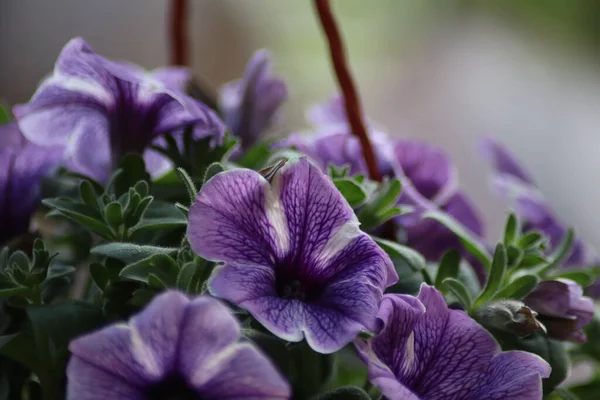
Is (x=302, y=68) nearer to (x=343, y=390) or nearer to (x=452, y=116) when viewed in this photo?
(x=452, y=116)

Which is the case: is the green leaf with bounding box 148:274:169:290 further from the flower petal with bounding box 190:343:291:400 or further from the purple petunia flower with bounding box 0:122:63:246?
the purple petunia flower with bounding box 0:122:63:246

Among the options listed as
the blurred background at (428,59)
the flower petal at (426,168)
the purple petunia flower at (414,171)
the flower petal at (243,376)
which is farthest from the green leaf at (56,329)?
the blurred background at (428,59)

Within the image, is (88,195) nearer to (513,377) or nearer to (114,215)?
(114,215)

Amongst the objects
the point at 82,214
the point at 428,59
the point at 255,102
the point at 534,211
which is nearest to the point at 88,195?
the point at 82,214

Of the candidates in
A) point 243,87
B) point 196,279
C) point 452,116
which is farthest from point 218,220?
point 452,116

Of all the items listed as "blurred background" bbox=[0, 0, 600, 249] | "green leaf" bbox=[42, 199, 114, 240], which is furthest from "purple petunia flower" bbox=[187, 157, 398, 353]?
"blurred background" bbox=[0, 0, 600, 249]
